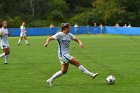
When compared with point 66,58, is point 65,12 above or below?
below

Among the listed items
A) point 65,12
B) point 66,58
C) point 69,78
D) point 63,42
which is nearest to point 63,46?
point 63,42

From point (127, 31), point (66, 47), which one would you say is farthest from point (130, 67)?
point (127, 31)

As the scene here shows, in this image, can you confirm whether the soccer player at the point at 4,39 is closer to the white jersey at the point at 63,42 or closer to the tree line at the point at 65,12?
the white jersey at the point at 63,42

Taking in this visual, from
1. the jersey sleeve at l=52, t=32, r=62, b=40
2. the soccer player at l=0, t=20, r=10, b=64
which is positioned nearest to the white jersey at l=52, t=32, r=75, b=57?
the jersey sleeve at l=52, t=32, r=62, b=40

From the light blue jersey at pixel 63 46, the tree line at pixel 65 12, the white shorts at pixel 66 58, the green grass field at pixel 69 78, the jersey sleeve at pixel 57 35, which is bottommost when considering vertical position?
the tree line at pixel 65 12

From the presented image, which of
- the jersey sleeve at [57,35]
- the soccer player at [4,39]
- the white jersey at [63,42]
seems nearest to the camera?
the jersey sleeve at [57,35]

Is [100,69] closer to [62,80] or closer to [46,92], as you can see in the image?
[62,80]

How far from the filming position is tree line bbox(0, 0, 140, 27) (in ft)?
331

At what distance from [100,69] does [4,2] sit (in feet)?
289

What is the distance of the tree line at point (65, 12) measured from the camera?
101m

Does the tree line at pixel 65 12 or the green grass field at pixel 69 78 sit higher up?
the green grass field at pixel 69 78

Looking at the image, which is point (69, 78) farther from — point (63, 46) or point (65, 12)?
point (65, 12)

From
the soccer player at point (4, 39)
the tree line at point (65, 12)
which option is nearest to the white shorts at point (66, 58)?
the soccer player at point (4, 39)

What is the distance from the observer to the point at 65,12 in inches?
4402
